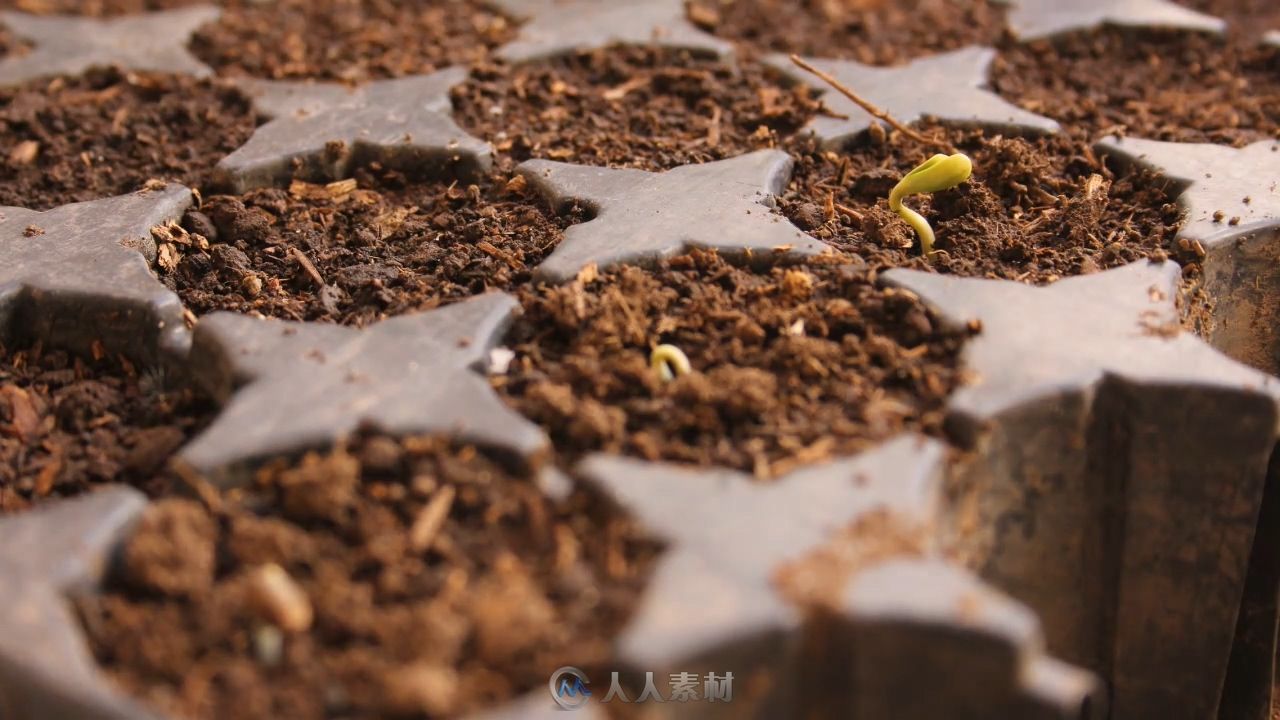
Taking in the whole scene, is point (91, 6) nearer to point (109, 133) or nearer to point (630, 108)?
point (109, 133)

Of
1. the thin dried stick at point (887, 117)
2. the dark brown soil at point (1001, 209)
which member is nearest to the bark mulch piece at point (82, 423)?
the dark brown soil at point (1001, 209)

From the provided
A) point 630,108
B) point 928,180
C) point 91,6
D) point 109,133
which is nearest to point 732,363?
point 928,180

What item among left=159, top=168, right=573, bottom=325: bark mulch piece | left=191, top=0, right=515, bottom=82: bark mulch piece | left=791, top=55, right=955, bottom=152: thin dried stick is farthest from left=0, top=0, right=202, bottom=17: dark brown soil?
left=791, top=55, right=955, bottom=152: thin dried stick

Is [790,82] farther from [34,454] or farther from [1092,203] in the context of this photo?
[34,454]

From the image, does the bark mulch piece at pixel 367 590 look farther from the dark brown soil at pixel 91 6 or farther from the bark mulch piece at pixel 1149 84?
the dark brown soil at pixel 91 6

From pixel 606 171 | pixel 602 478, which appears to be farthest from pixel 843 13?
pixel 602 478

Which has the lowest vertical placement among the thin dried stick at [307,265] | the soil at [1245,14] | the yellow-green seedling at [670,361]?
the thin dried stick at [307,265]

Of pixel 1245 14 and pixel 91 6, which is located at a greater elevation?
pixel 1245 14
